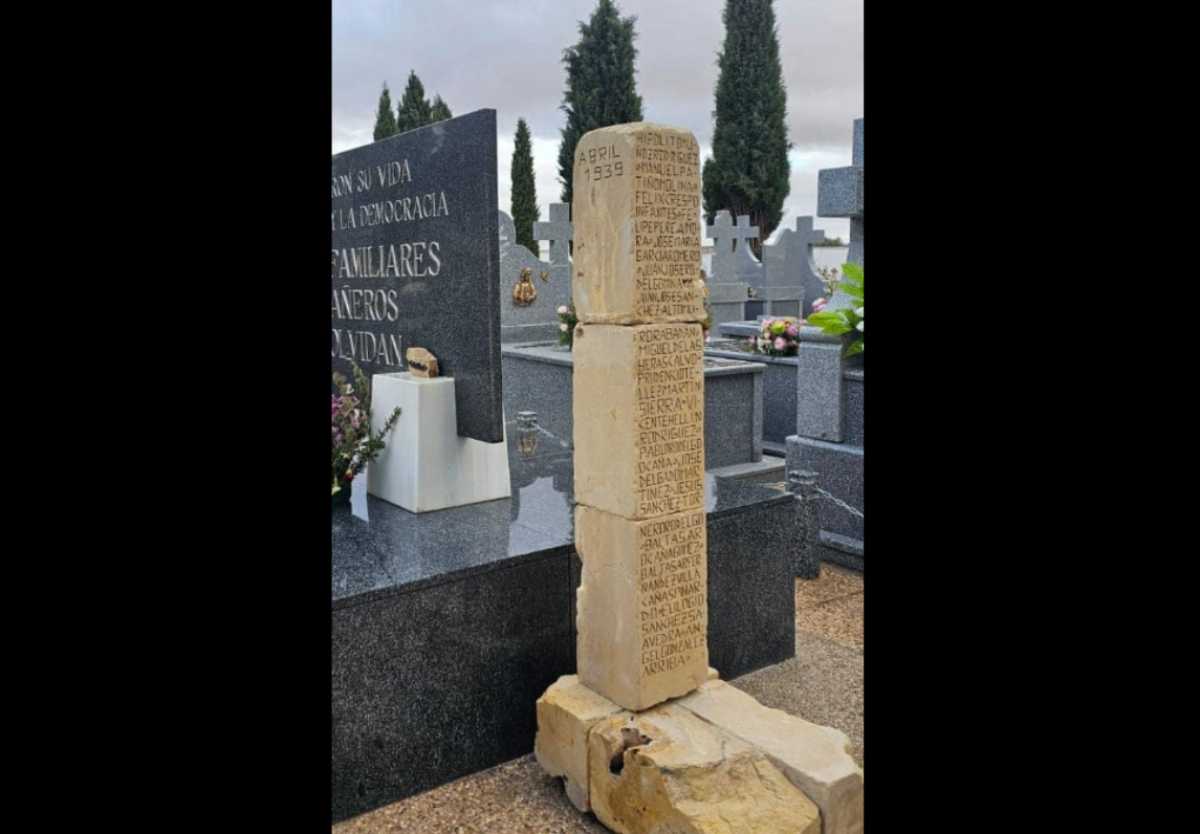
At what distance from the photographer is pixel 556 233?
1455cm

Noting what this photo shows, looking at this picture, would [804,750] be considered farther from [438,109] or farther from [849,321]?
[438,109]

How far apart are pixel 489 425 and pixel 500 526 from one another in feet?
1.52

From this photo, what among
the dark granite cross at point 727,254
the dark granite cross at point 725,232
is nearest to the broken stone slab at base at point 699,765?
the dark granite cross at point 727,254

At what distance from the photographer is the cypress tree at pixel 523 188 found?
2405cm

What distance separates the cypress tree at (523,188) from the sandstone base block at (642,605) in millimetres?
20949

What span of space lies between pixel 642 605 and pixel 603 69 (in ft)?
80.5

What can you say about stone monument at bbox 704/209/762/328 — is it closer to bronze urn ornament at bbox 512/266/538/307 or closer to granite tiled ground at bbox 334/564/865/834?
bronze urn ornament at bbox 512/266/538/307

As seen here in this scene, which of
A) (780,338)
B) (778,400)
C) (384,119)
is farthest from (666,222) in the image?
(384,119)

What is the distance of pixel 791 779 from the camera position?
10.0 ft

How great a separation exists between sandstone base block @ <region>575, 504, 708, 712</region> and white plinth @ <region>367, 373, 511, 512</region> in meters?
1.12

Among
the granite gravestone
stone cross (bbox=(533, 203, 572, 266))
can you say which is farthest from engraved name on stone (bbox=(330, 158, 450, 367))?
stone cross (bbox=(533, 203, 572, 266))

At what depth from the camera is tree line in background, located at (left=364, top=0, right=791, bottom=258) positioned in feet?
84.9
